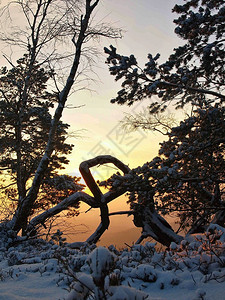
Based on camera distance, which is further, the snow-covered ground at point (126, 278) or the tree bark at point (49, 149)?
the tree bark at point (49, 149)

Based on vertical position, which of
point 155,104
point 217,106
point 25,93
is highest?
point 25,93

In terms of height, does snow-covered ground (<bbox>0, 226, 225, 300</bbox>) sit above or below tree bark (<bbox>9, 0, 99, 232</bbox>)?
below

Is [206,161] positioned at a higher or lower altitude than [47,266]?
higher

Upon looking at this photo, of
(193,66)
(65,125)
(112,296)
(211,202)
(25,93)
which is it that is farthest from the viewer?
(65,125)

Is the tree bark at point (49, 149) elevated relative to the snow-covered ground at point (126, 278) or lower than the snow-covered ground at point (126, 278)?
elevated

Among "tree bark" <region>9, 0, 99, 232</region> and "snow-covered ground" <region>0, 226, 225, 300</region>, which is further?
"tree bark" <region>9, 0, 99, 232</region>

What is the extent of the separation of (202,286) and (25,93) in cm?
1212

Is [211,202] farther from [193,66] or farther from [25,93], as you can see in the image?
[25,93]

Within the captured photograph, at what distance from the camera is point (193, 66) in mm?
6613

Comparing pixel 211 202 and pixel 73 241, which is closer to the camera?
pixel 211 202

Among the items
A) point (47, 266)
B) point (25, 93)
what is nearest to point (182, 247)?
point (47, 266)

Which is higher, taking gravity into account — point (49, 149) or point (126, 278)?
point (49, 149)

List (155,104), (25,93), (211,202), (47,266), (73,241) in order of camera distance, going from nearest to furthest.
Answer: (47,266), (155,104), (211,202), (73,241), (25,93)

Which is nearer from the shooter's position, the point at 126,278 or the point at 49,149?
the point at 126,278
